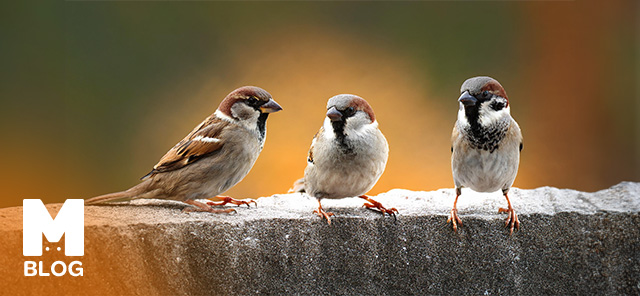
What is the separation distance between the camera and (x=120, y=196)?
86.6 inches

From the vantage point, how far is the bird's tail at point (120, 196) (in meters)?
2.19

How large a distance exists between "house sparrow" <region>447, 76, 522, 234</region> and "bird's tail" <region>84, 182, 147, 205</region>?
107cm

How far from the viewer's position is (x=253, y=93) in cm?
217

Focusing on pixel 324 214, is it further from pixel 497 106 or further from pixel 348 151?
pixel 497 106

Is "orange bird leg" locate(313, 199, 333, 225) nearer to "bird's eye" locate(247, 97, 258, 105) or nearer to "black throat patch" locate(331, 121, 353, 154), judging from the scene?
"black throat patch" locate(331, 121, 353, 154)

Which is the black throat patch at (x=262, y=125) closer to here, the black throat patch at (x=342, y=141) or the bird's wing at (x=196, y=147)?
the bird's wing at (x=196, y=147)

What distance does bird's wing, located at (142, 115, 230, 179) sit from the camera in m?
2.21

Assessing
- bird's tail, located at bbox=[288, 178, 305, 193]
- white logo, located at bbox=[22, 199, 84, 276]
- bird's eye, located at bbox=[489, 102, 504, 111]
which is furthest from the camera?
bird's tail, located at bbox=[288, 178, 305, 193]

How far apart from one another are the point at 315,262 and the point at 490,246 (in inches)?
24.1

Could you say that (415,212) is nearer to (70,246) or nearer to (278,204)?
(278,204)

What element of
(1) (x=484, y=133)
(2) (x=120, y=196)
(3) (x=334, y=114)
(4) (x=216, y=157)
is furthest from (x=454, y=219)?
(2) (x=120, y=196)

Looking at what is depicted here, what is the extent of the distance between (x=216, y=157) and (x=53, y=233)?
0.56m

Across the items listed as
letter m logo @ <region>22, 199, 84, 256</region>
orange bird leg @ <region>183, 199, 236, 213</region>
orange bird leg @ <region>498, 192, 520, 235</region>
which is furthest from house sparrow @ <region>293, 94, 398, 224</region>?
letter m logo @ <region>22, 199, 84, 256</region>

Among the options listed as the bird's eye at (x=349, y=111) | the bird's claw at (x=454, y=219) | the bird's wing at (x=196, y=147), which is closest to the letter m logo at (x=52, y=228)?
the bird's wing at (x=196, y=147)
